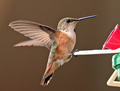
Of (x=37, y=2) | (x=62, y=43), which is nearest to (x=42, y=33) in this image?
(x=62, y=43)

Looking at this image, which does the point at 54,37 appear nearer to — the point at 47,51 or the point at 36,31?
the point at 36,31

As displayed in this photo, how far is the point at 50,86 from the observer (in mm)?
2504

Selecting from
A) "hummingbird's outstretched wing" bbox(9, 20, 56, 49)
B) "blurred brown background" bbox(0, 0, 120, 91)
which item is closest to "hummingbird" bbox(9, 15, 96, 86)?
"hummingbird's outstretched wing" bbox(9, 20, 56, 49)

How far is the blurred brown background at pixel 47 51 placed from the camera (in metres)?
2.10

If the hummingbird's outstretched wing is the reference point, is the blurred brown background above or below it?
below

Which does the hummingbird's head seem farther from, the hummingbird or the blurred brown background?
the blurred brown background

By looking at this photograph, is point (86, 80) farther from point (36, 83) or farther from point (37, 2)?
point (37, 2)

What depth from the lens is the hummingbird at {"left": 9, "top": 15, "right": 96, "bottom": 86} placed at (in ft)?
3.39

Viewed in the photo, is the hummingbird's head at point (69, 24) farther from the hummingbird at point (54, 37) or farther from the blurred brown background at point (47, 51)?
the blurred brown background at point (47, 51)

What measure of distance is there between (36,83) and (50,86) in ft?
0.55

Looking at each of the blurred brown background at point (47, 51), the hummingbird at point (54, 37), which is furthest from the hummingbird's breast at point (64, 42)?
the blurred brown background at point (47, 51)

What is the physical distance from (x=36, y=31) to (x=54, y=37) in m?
0.10

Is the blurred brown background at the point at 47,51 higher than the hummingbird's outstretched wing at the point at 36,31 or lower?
lower

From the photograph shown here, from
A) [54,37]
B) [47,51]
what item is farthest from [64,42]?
[47,51]
